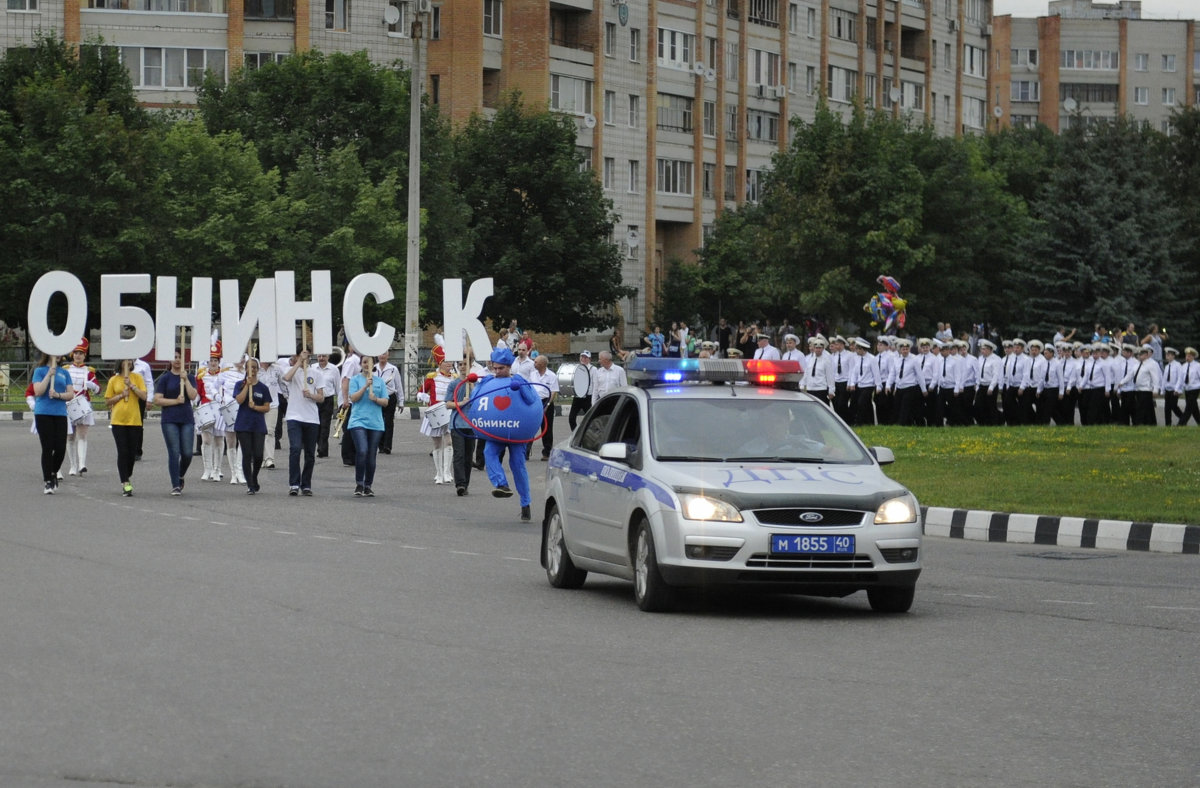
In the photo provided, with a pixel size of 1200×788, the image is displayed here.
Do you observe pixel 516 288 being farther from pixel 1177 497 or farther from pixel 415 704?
pixel 415 704

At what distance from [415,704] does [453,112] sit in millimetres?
70971

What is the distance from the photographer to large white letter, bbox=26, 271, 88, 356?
26.1m

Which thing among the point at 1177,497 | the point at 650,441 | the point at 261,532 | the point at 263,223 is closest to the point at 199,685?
the point at 650,441

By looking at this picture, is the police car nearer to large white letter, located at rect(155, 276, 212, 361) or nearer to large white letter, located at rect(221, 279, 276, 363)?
large white letter, located at rect(221, 279, 276, 363)

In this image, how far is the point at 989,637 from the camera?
36.9ft

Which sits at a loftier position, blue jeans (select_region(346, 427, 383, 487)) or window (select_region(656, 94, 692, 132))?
window (select_region(656, 94, 692, 132))

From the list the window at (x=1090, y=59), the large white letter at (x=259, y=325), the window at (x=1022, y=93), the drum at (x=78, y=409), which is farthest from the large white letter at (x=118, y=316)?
the window at (x=1090, y=59)

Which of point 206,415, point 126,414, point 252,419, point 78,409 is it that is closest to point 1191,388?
point 206,415

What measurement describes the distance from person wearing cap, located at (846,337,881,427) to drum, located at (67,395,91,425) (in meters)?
14.7

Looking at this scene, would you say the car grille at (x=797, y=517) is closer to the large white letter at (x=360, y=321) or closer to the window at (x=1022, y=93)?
the large white letter at (x=360, y=321)

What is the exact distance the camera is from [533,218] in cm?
7431

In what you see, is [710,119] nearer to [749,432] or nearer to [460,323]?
[460,323]

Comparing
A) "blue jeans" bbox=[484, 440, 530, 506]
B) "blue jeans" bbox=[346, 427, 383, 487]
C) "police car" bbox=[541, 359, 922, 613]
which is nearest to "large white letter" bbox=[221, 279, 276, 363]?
"blue jeans" bbox=[346, 427, 383, 487]

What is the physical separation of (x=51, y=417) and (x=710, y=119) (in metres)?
70.0
